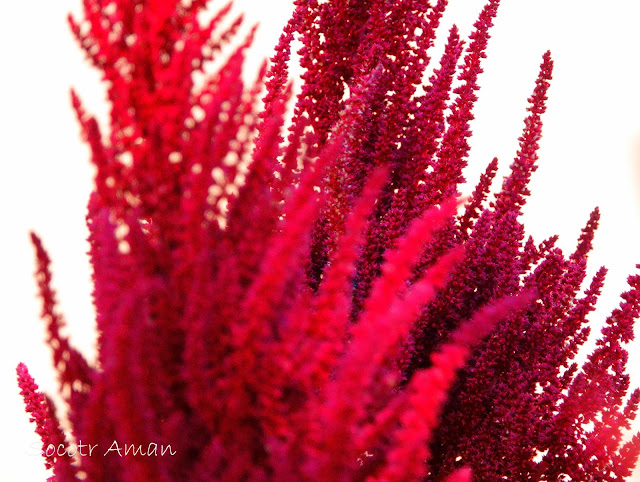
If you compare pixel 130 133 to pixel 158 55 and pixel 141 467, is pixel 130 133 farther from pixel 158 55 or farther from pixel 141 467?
pixel 141 467

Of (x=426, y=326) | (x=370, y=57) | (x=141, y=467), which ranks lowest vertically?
(x=141, y=467)

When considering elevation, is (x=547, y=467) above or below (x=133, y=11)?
below

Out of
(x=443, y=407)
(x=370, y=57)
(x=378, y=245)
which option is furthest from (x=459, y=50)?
(x=443, y=407)

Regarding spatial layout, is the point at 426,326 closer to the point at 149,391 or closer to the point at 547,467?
the point at 547,467

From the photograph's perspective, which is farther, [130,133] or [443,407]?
[443,407]

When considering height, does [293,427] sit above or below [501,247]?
below

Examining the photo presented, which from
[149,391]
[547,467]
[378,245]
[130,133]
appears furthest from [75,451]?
[547,467]

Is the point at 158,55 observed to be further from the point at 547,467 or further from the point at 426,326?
the point at 547,467

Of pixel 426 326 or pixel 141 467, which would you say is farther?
pixel 426 326
